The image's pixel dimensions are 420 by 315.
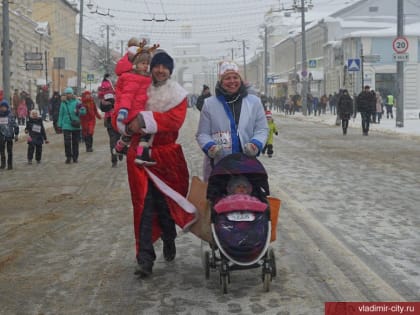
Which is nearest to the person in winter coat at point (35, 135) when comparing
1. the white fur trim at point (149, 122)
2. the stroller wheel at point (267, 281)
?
the white fur trim at point (149, 122)

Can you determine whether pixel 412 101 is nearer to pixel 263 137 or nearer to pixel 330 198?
pixel 330 198

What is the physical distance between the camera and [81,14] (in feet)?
146

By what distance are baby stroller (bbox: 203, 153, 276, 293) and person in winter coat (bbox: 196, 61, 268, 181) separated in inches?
11.6

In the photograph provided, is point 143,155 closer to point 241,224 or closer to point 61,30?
point 241,224

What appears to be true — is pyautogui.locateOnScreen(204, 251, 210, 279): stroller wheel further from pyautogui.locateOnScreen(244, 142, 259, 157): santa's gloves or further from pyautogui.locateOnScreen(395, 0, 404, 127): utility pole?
pyautogui.locateOnScreen(395, 0, 404, 127): utility pole

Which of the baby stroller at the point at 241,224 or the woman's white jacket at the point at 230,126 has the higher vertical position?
the woman's white jacket at the point at 230,126

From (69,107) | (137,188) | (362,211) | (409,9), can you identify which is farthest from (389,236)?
(409,9)

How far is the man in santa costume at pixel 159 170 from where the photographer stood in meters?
6.12

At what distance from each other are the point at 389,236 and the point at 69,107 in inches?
414

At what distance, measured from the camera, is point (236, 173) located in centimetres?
574

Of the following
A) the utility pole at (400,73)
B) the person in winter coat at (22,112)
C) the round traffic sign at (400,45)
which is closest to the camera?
the round traffic sign at (400,45)

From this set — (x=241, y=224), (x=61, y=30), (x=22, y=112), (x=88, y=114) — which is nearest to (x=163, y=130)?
(x=241, y=224)

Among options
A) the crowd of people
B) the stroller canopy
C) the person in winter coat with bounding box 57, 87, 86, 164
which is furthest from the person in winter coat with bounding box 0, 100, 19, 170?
the stroller canopy

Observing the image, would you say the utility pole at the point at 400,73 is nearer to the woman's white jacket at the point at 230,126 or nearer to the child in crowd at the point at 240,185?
the woman's white jacket at the point at 230,126
